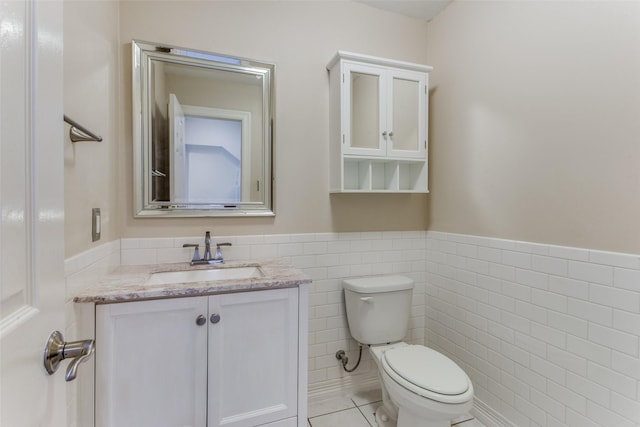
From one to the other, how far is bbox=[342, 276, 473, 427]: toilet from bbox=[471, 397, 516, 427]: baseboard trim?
1.41ft

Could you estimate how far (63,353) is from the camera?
52cm

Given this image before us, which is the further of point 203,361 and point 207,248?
point 207,248

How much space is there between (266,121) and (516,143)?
4.43 feet

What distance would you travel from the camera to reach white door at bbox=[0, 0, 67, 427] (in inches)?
15.4

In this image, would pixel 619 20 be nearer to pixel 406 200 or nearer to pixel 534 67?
pixel 534 67

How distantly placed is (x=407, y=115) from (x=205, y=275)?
1529 mm

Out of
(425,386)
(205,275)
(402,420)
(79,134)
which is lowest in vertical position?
(402,420)

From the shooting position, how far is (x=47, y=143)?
0.51 m

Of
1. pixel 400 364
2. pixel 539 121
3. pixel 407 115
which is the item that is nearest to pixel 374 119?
pixel 407 115

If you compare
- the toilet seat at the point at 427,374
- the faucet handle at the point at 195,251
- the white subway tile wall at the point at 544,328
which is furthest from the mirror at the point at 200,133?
the white subway tile wall at the point at 544,328

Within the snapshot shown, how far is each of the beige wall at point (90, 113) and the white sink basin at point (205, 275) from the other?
0.99ft

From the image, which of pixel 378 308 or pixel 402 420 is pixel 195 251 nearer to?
pixel 378 308

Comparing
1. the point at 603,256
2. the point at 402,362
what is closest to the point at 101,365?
the point at 402,362

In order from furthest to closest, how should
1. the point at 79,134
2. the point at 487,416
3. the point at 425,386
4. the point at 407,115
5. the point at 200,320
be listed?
1. the point at 407,115
2. the point at 487,416
3. the point at 425,386
4. the point at 200,320
5. the point at 79,134
